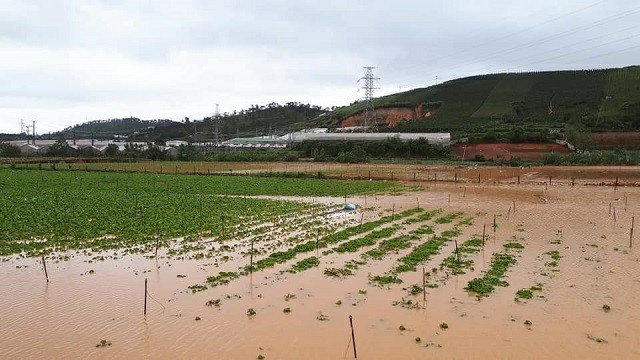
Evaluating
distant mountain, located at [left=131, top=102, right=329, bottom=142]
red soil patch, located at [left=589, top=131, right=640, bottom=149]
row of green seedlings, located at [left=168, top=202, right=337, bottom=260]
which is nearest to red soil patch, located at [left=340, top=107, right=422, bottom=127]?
distant mountain, located at [left=131, top=102, right=329, bottom=142]

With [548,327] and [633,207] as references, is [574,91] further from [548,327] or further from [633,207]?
[548,327]

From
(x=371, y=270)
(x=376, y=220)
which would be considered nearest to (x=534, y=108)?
(x=376, y=220)

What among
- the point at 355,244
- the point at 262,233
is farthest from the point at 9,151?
the point at 355,244

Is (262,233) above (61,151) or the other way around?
the other way around

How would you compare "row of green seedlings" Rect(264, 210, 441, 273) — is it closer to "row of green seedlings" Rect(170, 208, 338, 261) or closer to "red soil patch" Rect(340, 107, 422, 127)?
"row of green seedlings" Rect(170, 208, 338, 261)

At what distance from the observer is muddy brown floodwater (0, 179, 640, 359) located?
7750mm

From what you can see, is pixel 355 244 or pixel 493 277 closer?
pixel 493 277

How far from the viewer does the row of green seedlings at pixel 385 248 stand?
1202 cm

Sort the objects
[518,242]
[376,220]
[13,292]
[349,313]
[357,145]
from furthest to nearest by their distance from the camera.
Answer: [357,145], [376,220], [518,242], [13,292], [349,313]

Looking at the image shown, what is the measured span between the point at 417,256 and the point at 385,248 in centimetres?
143

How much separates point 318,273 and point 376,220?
28.3 feet

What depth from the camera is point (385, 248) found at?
14562 millimetres

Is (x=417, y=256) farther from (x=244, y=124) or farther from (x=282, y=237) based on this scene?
(x=244, y=124)

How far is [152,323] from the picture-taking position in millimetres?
8633
